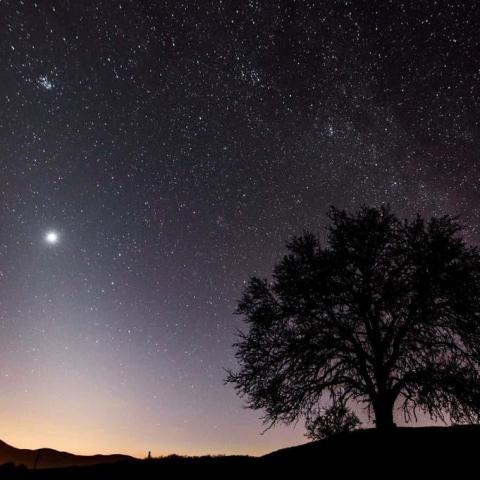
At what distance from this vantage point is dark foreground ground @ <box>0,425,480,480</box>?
7.51 m

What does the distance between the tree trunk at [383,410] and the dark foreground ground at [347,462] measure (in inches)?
89.7

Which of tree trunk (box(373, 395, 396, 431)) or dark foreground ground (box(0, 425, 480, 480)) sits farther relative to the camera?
tree trunk (box(373, 395, 396, 431))

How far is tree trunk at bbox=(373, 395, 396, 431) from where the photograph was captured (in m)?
13.1

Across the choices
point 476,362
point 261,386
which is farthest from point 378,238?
point 261,386

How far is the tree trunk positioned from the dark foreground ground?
228 centimetres

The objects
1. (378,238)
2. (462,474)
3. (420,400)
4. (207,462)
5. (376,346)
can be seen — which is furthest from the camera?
(378,238)

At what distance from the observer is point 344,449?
31.3 feet

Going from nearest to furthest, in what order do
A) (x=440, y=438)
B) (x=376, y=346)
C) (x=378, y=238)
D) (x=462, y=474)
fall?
(x=462, y=474)
(x=440, y=438)
(x=376, y=346)
(x=378, y=238)

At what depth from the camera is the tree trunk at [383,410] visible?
Result: 13096 millimetres

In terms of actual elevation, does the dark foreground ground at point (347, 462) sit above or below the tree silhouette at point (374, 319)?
below

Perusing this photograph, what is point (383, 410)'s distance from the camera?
13398 mm

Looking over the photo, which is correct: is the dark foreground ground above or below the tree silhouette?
below

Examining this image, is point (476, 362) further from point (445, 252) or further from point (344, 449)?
point (344, 449)

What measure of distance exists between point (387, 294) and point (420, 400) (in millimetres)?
3662
